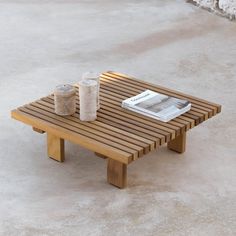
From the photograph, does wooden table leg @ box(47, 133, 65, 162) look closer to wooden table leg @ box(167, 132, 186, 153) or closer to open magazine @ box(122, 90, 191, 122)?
open magazine @ box(122, 90, 191, 122)

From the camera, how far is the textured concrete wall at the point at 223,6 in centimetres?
457

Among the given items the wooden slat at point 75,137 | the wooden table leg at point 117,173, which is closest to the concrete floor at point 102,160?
the wooden table leg at point 117,173

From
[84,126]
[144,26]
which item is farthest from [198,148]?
[144,26]

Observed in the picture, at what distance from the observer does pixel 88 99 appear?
8.23ft

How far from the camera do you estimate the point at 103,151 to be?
2.37 meters

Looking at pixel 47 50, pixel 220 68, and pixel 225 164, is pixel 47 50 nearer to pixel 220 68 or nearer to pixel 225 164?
pixel 220 68

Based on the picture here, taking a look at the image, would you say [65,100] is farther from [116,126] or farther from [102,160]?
[102,160]

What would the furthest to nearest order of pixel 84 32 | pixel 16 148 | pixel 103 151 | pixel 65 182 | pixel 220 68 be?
pixel 84 32 < pixel 220 68 < pixel 16 148 < pixel 65 182 < pixel 103 151

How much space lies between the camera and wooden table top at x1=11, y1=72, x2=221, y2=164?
238 cm

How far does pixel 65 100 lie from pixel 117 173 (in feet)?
1.13

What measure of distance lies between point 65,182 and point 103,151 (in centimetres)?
26

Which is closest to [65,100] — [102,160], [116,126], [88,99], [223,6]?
[88,99]

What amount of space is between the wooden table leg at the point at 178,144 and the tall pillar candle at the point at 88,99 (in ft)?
1.34

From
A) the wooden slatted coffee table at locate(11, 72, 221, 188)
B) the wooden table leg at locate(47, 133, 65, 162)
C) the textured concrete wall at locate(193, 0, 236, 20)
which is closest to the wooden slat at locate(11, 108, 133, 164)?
the wooden slatted coffee table at locate(11, 72, 221, 188)
